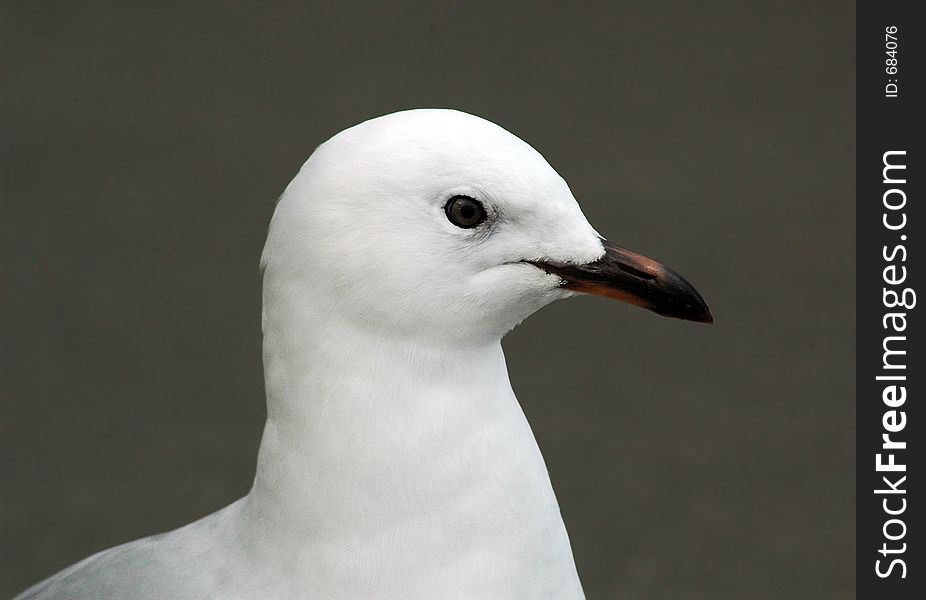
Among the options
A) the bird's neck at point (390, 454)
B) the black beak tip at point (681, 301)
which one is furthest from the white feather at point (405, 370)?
the black beak tip at point (681, 301)

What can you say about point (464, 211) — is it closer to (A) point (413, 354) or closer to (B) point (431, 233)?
(B) point (431, 233)

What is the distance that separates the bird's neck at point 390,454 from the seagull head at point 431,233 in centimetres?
4

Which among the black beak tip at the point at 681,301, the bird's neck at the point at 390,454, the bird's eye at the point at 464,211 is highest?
the bird's eye at the point at 464,211

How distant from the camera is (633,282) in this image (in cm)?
173

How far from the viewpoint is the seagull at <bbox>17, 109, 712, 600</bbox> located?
64.7 inches

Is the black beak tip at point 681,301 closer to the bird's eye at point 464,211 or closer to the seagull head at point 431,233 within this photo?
the seagull head at point 431,233

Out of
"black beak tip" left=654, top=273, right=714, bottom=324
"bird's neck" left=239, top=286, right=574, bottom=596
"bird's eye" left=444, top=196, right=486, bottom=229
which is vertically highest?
"bird's eye" left=444, top=196, right=486, bottom=229

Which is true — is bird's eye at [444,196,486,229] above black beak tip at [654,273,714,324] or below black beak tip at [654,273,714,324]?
above

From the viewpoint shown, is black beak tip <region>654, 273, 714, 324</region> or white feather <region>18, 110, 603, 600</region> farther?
black beak tip <region>654, 273, 714, 324</region>

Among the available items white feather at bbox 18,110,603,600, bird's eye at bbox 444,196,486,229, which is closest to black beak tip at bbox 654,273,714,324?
white feather at bbox 18,110,603,600

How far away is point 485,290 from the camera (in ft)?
5.49

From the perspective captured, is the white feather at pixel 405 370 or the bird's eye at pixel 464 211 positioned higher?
the bird's eye at pixel 464 211

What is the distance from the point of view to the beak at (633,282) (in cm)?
170

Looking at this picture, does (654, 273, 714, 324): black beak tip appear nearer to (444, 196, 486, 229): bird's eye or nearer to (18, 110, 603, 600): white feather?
(18, 110, 603, 600): white feather
